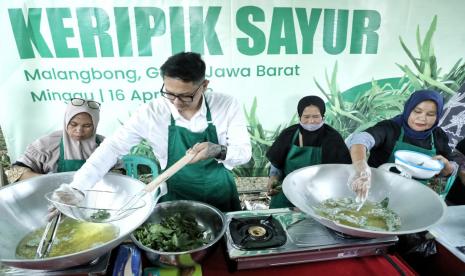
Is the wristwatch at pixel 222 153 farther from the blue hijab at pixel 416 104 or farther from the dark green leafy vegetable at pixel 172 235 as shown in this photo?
the blue hijab at pixel 416 104

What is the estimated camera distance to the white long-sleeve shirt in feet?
5.61

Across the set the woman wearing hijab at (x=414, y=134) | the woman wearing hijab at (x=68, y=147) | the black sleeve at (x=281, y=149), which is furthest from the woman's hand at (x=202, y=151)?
the woman wearing hijab at (x=68, y=147)

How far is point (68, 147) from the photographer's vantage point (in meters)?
2.14

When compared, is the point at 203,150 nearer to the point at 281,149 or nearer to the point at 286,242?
the point at 286,242

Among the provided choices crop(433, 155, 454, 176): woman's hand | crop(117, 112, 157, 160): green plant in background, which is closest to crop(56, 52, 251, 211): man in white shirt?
crop(117, 112, 157, 160): green plant in background

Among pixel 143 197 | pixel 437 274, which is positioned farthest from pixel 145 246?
pixel 437 274

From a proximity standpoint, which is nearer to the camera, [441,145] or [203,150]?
[203,150]

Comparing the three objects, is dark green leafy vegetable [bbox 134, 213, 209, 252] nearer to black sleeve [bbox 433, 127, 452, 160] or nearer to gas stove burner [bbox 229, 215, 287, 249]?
gas stove burner [bbox 229, 215, 287, 249]

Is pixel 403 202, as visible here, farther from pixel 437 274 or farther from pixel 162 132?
pixel 162 132

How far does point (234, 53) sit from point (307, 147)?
106cm

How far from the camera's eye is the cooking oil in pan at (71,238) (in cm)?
113

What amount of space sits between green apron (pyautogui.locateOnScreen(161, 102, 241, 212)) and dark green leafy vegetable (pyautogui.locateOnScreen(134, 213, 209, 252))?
0.59 metres

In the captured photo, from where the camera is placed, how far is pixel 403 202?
4.75 ft

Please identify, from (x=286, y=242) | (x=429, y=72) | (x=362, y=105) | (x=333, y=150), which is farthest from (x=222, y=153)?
(x=429, y=72)
